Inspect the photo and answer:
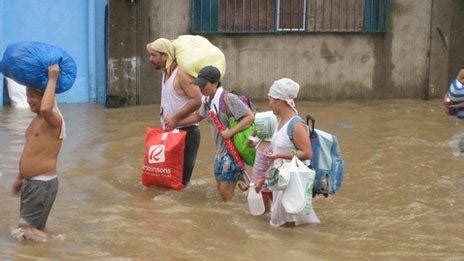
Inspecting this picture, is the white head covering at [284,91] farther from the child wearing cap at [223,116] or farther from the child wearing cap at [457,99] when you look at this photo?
the child wearing cap at [457,99]

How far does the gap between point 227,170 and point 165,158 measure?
0.71m

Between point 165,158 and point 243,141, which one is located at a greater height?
point 243,141

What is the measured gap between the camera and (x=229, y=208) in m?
7.56

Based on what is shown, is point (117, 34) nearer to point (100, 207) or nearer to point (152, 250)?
point (100, 207)

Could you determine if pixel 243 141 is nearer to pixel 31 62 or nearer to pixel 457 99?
pixel 31 62

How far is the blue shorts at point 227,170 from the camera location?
7.45 metres

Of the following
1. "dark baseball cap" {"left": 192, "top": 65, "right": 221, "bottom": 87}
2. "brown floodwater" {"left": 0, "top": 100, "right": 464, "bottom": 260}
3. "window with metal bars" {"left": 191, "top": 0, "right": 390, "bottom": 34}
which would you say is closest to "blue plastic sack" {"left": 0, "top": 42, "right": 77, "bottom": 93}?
"brown floodwater" {"left": 0, "top": 100, "right": 464, "bottom": 260}

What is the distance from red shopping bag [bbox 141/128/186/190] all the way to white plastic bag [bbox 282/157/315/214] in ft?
5.31

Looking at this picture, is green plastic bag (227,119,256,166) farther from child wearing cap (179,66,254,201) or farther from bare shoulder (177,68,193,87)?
bare shoulder (177,68,193,87)

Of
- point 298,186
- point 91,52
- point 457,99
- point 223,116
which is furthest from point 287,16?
point 298,186

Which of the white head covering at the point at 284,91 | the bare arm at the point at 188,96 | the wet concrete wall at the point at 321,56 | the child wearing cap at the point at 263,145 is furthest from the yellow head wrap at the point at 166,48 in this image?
the wet concrete wall at the point at 321,56

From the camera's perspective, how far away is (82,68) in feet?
47.0

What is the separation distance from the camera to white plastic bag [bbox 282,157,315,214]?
6.51 meters

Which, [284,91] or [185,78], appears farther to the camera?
[185,78]
